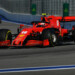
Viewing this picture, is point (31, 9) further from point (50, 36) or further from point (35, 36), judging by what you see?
point (50, 36)

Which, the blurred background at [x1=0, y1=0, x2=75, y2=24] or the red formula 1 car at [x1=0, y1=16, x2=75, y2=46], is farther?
the blurred background at [x1=0, y1=0, x2=75, y2=24]

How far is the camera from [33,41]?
10.4 metres

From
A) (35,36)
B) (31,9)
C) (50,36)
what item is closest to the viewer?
(50,36)

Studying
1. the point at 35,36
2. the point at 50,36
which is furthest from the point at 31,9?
the point at 50,36

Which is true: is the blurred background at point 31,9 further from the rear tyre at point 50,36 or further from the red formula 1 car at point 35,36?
the rear tyre at point 50,36

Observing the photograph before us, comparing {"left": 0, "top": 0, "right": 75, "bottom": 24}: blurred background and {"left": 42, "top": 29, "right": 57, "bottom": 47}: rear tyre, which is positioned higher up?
{"left": 0, "top": 0, "right": 75, "bottom": 24}: blurred background

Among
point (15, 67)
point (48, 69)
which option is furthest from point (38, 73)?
point (15, 67)

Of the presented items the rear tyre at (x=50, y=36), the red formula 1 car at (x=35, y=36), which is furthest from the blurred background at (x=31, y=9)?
the rear tyre at (x=50, y=36)

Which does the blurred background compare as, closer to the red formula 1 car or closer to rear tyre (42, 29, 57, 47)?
the red formula 1 car

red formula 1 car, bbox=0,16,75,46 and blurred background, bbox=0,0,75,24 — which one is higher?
blurred background, bbox=0,0,75,24

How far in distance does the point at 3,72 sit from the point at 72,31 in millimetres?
6740

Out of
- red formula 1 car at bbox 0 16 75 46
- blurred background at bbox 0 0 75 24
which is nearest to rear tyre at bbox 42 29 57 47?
red formula 1 car at bbox 0 16 75 46

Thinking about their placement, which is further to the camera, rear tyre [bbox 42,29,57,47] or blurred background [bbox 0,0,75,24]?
blurred background [bbox 0,0,75,24]

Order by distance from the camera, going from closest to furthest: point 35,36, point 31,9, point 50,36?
point 50,36, point 35,36, point 31,9
